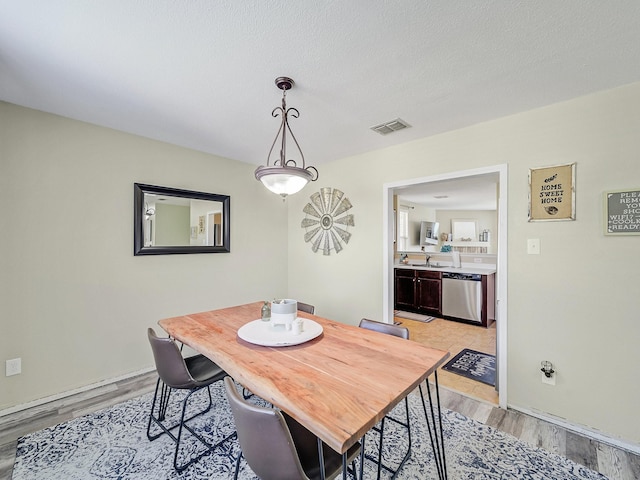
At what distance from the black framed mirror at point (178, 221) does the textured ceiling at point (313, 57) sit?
0.79 meters

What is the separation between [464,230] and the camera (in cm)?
807

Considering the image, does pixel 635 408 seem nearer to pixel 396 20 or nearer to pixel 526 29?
pixel 526 29

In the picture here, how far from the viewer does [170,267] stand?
305cm

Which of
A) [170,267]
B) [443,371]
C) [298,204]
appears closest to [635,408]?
[443,371]

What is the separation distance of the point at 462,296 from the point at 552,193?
2.79 metres

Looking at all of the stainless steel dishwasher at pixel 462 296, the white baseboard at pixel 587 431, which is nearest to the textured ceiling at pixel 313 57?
the white baseboard at pixel 587 431

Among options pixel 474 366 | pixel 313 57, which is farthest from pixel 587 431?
pixel 313 57

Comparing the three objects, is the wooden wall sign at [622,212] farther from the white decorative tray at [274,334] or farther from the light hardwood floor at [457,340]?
the white decorative tray at [274,334]

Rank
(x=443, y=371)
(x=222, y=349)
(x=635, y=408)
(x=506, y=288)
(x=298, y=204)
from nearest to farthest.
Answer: (x=222, y=349)
(x=635, y=408)
(x=506, y=288)
(x=443, y=371)
(x=298, y=204)

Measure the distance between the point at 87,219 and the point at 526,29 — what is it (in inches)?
134

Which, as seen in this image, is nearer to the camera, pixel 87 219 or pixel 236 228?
pixel 87 219

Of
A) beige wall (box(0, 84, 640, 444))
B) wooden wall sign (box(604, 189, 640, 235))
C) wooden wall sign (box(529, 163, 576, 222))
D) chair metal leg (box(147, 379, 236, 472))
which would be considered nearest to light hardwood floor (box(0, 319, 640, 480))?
beige wall (box(0, 84, 640, 444))

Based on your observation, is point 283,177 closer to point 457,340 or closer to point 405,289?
point 457,340

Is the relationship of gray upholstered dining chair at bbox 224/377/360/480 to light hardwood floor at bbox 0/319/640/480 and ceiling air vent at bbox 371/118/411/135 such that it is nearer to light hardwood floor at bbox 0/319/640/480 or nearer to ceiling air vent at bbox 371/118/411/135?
light hardwood floor at bbox 0/319/640/480
